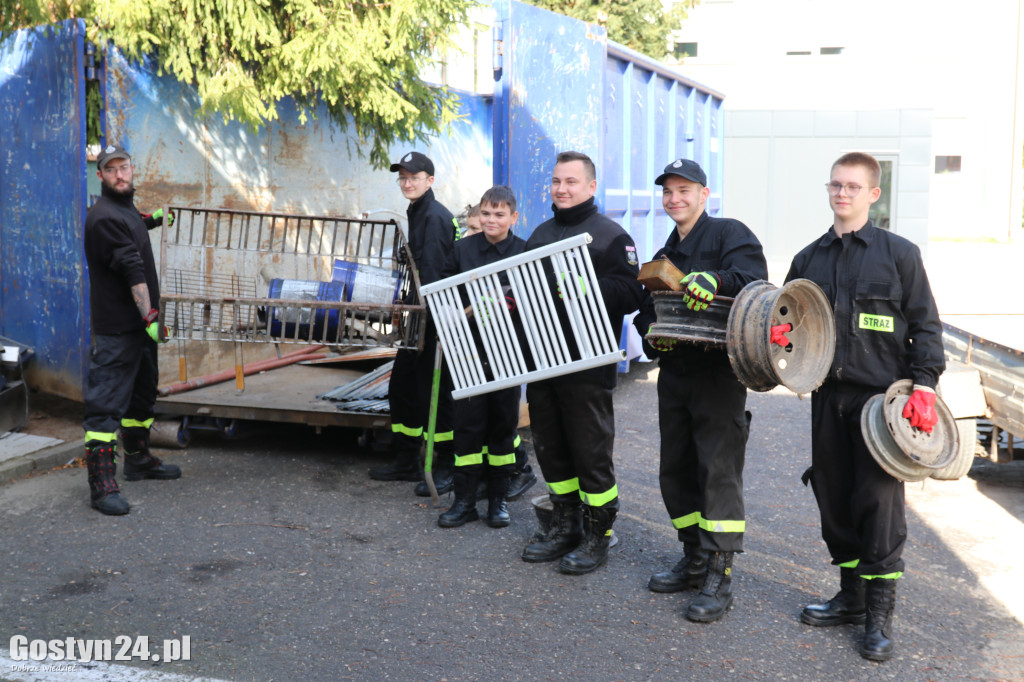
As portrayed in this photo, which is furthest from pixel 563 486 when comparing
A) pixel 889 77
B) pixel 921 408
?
pixel 889 77

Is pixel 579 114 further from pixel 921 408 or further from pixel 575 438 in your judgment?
pixel 921 408

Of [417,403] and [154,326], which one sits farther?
[417,403]

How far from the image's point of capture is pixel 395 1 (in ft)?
21.2

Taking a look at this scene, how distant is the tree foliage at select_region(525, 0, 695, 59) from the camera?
1583 cm

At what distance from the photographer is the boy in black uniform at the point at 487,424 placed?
16.4ft

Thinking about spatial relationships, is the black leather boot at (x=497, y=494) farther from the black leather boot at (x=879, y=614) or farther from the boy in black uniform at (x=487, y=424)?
the black leather boot at (x=879, y=614)

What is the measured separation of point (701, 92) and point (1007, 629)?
7.71 m

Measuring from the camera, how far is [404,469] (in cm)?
598

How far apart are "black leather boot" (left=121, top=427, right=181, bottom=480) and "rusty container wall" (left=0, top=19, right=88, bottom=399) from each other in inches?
55.4

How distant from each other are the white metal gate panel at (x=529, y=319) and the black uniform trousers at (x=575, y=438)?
17cm

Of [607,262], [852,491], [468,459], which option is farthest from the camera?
[468,459]

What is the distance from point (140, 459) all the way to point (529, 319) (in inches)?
113

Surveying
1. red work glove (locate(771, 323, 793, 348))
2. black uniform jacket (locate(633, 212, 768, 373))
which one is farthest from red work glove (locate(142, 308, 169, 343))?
red work glove (locate(771, 323, 793, 348))

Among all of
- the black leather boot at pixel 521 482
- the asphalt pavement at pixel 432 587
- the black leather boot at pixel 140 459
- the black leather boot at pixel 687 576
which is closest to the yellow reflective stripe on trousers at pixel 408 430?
the asphalt pavement at pixel 432 587
